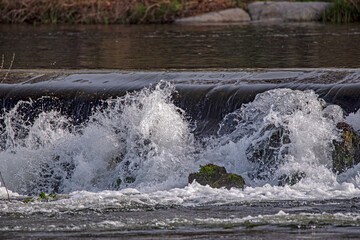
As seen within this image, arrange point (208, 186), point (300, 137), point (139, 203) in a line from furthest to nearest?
point (300, 137) → point (208, 186) → point (139, 203)

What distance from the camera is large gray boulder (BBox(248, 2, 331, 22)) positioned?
87.9 ft

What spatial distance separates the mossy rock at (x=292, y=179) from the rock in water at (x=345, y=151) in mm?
487

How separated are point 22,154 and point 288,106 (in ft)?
11.9

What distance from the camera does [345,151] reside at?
8.23 m

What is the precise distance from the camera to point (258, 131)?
8641mm

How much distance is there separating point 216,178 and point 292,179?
0.92 m

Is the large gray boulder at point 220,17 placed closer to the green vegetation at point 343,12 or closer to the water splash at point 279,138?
the green vegetation at point 343,12

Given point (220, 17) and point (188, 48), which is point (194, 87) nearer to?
point (188, 48)

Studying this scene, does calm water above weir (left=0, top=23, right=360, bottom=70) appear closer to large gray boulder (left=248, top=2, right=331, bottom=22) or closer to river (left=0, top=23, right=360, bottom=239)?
river (left=0, top=23, right=360, bottom=239)

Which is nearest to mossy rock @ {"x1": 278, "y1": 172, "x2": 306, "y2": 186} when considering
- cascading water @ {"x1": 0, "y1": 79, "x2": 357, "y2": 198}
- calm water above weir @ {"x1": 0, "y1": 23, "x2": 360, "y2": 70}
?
cascading water @ {"x1": 0, "y1": 79, "x2": 357, "y2": 198}

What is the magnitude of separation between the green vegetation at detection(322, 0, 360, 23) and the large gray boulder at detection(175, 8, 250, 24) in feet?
11.4

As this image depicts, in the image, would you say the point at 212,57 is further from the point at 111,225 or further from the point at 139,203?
the point at 111,225

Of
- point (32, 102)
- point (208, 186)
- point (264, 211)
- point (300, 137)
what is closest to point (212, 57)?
point (32, 102)

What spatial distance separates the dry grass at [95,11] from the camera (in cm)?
2809
